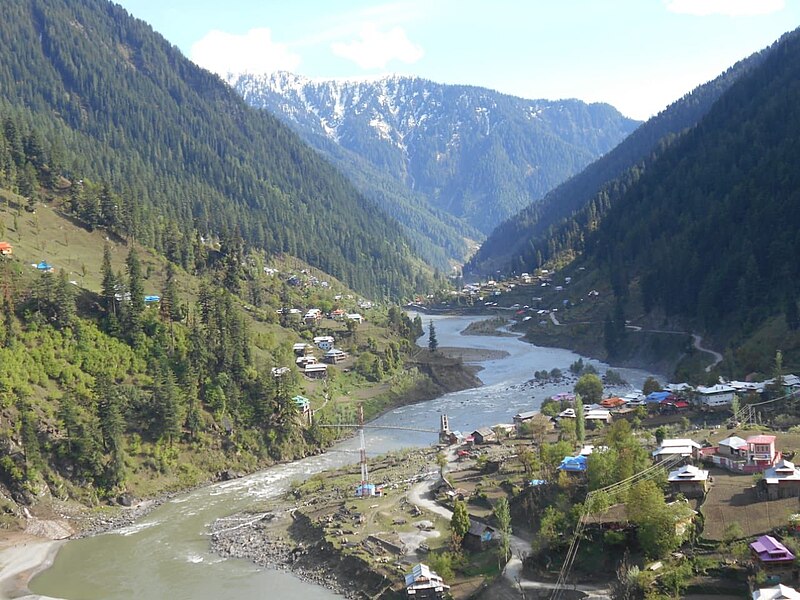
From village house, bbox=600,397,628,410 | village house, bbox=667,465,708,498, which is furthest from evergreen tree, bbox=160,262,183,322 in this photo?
village house, bbox=667,465,708,498

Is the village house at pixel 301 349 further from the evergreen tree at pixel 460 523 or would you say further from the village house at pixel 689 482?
the village house at pixel 689 482

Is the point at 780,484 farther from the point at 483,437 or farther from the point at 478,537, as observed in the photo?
the point at 483,437

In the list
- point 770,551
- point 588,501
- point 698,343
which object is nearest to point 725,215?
point 698,343

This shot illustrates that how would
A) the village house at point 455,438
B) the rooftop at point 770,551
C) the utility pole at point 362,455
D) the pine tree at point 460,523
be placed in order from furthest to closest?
the village house at point 455,438 < the utility pole at point 362,455 < the pine tree at point 460,523 < the rooftop at point 770,551

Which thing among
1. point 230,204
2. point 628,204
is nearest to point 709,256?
point 628,204

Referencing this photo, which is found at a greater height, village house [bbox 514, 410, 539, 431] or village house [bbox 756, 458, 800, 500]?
village house [bbox 756, 458, 800, 500]

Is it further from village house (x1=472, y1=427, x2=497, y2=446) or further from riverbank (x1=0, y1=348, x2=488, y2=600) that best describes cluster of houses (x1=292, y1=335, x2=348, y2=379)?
village house (x1=472, y1=427, x2=497, y2=446)

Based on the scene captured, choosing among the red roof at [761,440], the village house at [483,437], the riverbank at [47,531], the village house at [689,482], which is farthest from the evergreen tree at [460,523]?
the village house at [483,437]
